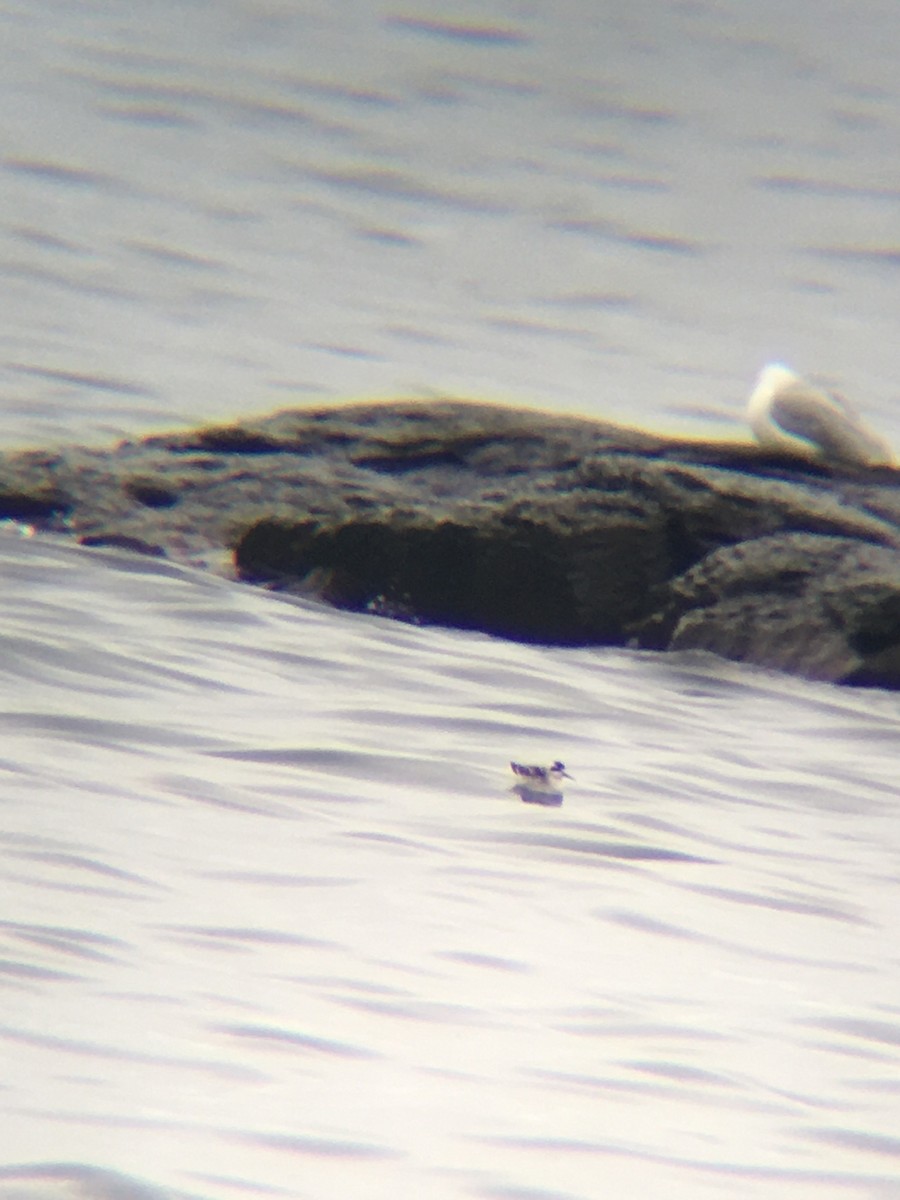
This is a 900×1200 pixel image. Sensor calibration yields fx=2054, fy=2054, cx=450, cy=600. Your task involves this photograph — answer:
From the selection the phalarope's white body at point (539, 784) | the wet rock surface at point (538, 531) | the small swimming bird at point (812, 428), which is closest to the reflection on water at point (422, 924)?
the phalarope's white body at point (539, 784)

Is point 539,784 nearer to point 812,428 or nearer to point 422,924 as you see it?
point 422,924

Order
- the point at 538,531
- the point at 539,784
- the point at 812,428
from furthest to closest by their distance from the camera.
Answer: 1. the point at 812,428
2. the point at 538,531
3. the point at 539,784

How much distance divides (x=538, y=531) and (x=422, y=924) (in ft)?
10.3

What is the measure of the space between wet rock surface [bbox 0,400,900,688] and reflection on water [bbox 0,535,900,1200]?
499 millimetres

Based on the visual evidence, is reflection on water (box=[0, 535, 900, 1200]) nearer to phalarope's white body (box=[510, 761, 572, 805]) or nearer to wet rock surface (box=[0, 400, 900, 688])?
phalarope's white body (box=[510, 761, 572, 805])

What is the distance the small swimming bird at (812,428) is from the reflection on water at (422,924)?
217 cm

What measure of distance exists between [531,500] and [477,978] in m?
3.54

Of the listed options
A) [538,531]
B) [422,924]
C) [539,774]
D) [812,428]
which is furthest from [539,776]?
[812,428]

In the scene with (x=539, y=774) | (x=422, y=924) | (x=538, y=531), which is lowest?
(x=422, y=924)

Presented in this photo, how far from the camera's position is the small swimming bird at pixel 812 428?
26.2ft

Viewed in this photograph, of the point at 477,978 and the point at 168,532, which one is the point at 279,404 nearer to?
the point at 168,532

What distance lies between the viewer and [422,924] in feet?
12.2

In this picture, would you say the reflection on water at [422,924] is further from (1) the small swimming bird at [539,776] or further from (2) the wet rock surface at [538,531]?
(2) the wet rock surface at [538,531]

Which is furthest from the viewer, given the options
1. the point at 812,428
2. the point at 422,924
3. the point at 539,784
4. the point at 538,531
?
the point at 812,428
